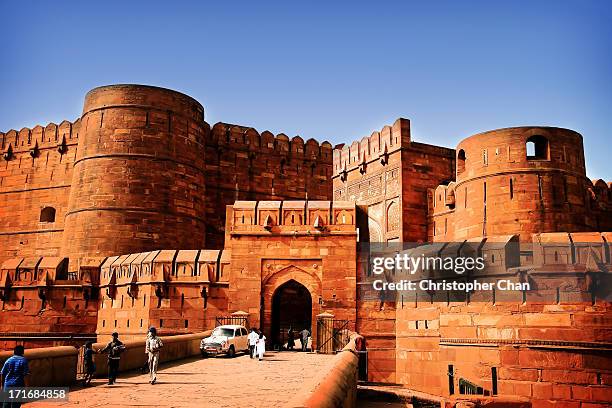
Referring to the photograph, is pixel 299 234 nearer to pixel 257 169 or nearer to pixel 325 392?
pixel 257 169

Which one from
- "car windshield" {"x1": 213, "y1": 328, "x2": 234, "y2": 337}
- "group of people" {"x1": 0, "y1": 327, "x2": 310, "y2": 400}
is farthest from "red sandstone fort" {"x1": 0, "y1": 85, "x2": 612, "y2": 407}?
"group of people" {"x1": 0, "y1": 327, "x2": 310, "y2": 400}

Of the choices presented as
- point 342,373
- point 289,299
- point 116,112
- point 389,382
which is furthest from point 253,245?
point 342,373

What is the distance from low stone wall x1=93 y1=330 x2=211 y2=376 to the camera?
1012 centimetres

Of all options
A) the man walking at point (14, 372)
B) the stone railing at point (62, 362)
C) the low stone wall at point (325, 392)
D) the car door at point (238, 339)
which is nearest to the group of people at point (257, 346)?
the car door at point (238, 339)

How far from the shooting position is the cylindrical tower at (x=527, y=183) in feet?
64.1

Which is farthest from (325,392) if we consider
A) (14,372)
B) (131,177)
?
(131,177)

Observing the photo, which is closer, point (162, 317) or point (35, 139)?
point (162, 317)

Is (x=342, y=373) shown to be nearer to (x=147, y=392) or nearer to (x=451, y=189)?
(x=147, y=392)

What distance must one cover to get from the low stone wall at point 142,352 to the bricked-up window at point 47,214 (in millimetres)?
15534

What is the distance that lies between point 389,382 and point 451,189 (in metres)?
8.27

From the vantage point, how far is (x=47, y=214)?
93.1 feet

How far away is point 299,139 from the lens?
30.5 metres

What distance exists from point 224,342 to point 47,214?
17.4m

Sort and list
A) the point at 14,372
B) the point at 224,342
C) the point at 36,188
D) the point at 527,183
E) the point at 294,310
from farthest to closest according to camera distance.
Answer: the point at 36,188, the point at 294,310, the point at 527,183, the point at 224,342, the point at 14,372
